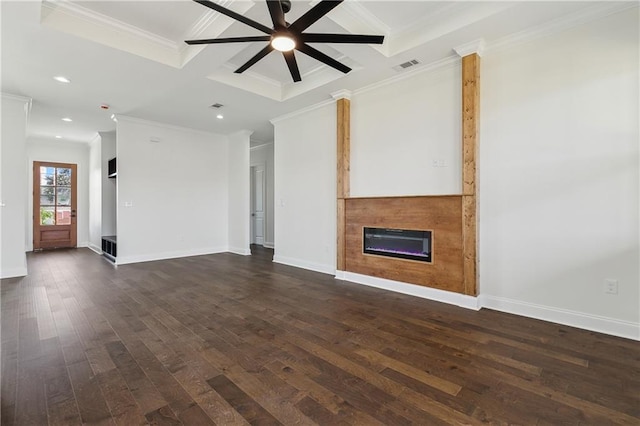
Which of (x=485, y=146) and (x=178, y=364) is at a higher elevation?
(x=485, y=146)

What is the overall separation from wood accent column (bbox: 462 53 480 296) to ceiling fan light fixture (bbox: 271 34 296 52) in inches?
81.1

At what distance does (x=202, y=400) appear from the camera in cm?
176

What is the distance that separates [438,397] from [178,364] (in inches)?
70.9

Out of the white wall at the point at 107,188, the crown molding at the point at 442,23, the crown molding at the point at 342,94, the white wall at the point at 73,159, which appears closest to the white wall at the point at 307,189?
the crown molding at the point at 342,94

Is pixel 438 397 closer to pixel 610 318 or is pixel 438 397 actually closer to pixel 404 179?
pixel 610 318

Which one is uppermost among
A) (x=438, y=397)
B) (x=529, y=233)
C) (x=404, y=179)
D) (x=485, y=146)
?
(x=485, y=146)

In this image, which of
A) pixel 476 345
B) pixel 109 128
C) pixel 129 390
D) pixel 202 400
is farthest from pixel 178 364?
pixel 109 128

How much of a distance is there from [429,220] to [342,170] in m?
1.60

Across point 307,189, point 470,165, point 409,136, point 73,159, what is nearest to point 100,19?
point 307,189

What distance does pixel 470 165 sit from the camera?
3.33 metres

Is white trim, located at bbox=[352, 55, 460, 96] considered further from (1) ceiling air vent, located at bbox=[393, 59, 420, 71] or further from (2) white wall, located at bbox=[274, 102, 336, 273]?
(2) white wall, located at bbox=[274, 102, 336, 273]

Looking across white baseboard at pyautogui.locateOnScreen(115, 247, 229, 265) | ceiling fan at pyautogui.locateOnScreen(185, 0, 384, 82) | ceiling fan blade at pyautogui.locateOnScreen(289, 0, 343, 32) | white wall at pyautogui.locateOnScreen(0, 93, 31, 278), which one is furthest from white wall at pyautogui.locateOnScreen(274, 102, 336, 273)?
white wall at pyautogui.locateOnScreen(0, 93, 31, 278)

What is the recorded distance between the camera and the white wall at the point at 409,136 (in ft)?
11.9

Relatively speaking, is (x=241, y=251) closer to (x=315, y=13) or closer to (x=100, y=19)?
(x=100, y=19)
